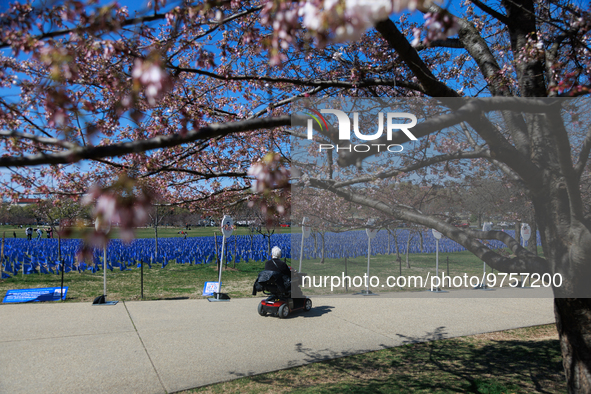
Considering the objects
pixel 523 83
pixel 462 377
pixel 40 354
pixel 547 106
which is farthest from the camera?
pixel 40 354

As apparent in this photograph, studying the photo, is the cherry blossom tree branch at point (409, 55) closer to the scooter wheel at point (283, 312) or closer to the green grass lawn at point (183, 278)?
the green grass lawn at point (183, 278)

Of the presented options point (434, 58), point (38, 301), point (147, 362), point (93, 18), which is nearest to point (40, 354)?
point (147, 362)

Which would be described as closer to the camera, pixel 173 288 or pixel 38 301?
pixel 38 301

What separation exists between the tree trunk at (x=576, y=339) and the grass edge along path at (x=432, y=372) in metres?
1.07

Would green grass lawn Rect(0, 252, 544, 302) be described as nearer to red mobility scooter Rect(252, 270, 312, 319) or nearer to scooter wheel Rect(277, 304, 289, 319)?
red mobility scooter Rect(252, 270, 312, 319)

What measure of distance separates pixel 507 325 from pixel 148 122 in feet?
24.6

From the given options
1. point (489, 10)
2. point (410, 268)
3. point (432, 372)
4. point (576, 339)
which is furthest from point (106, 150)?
point (410, 268)

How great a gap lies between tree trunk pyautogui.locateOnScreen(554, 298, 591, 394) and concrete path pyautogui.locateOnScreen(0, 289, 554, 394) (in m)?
2.97

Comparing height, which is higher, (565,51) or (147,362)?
(565,51)

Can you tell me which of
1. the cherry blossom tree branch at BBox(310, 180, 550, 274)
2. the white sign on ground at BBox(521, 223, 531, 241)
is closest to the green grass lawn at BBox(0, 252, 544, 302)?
the white sign on ground at BBox(521, 223, 531, 241)

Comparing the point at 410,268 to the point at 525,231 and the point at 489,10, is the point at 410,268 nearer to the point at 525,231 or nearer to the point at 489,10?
the point at 525,231

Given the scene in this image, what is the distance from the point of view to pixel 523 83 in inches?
160

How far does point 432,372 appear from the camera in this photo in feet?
17.6

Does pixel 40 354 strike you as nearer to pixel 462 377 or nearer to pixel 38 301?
pixel 38 301
